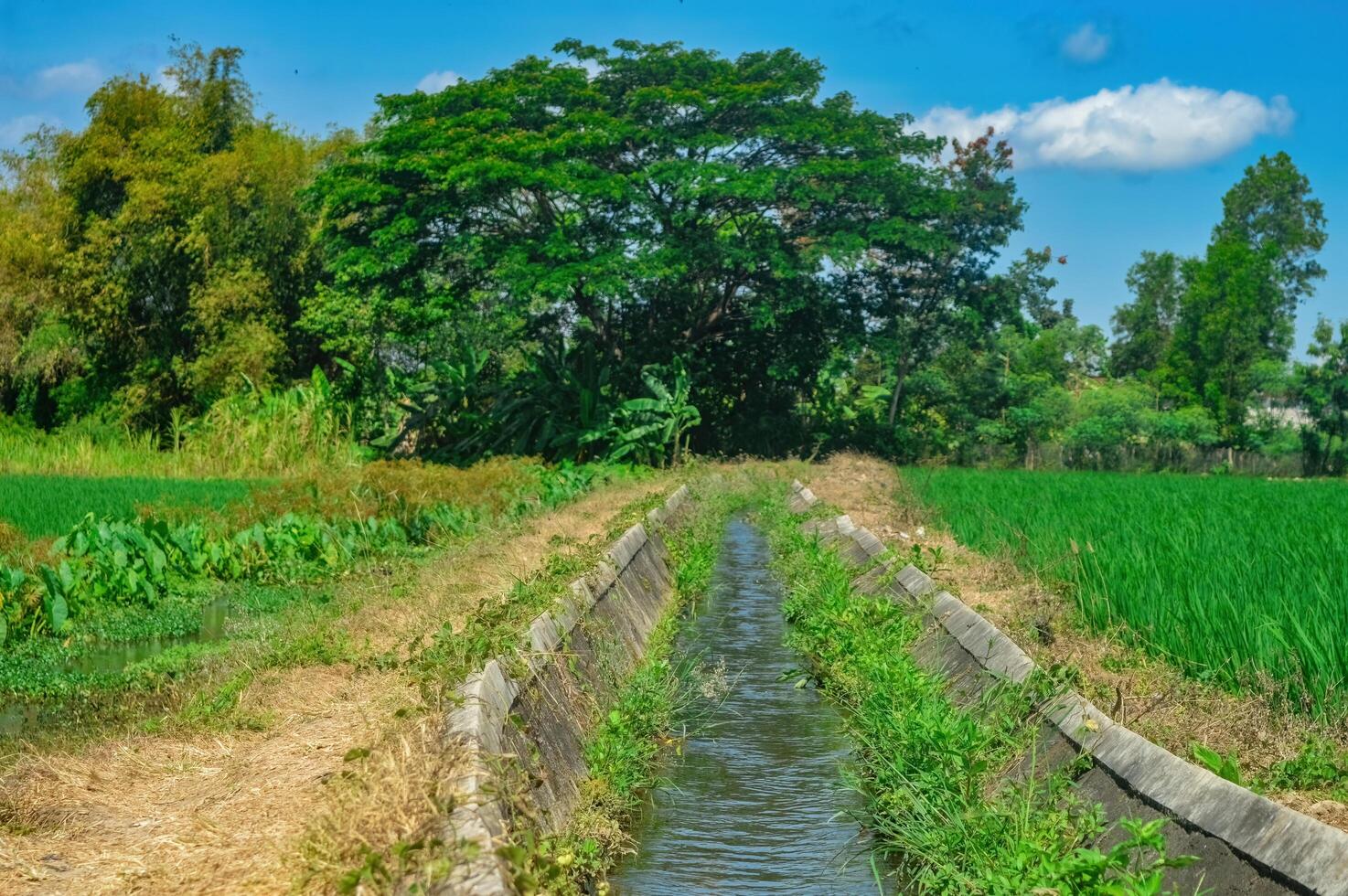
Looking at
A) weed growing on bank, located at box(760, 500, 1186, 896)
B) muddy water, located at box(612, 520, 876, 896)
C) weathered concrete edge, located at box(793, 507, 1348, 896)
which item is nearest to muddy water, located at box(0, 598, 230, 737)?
muddy water, located at box(612, 520, 876, 896)

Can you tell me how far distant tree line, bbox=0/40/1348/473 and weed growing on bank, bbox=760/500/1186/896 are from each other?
16141mm

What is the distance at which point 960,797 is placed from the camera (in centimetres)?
510

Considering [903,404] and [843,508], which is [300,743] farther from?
[903,404]

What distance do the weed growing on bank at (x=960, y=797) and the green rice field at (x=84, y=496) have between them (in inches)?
304

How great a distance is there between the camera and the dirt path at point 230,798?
4.03 m

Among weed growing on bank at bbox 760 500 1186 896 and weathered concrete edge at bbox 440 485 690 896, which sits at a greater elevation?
weathered concrete edge at bbox 440 485 690 896

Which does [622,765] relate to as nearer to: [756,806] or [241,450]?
[756,806]

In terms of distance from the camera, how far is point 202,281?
2955 centimetres

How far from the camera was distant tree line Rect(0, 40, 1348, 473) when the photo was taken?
962 inches

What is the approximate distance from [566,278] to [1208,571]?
1602 cm

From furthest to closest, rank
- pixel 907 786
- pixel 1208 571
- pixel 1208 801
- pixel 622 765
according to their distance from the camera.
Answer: pixel 1208 571 → pixel 622 765 → pixel 907 786 → pixel 1208 801

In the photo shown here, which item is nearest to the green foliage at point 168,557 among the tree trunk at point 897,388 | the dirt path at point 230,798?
the dirt path at point 230,798

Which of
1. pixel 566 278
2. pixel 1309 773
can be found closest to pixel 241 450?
pixel 566 278

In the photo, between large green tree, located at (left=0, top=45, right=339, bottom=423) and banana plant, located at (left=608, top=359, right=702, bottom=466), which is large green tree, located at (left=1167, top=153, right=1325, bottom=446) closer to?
banana plant, located at (left=608, top=359, right=702, bottom=466)
